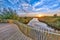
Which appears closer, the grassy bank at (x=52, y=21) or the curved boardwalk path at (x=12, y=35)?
the curved boardwalk path at (x=12, y=35)

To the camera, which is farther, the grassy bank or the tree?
the tree

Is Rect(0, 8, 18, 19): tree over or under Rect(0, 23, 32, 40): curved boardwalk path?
over

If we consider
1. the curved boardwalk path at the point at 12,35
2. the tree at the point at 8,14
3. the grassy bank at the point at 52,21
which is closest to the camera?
the curved boardwalk path at the point at 12,35

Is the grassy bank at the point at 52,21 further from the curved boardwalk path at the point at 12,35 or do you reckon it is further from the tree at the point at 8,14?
the curved boardwalk path at the point at 12,35

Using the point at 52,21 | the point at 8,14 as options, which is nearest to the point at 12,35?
the point at 52,21

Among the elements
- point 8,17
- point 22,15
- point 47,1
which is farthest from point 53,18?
point 8,17

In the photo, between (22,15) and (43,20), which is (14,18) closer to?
(22,15)

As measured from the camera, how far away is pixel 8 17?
17.3 ft

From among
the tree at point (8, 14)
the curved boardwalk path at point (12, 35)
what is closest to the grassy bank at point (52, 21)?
the tree at point (8, 14)

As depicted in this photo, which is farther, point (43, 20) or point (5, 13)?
point (5, 13)

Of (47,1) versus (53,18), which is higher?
(47,1)

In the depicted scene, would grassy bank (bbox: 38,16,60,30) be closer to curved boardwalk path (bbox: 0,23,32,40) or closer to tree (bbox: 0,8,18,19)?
tree (bbox: 0,8,18,19)

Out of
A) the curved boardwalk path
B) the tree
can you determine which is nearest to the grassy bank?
the tree

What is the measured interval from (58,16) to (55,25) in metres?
0.28
